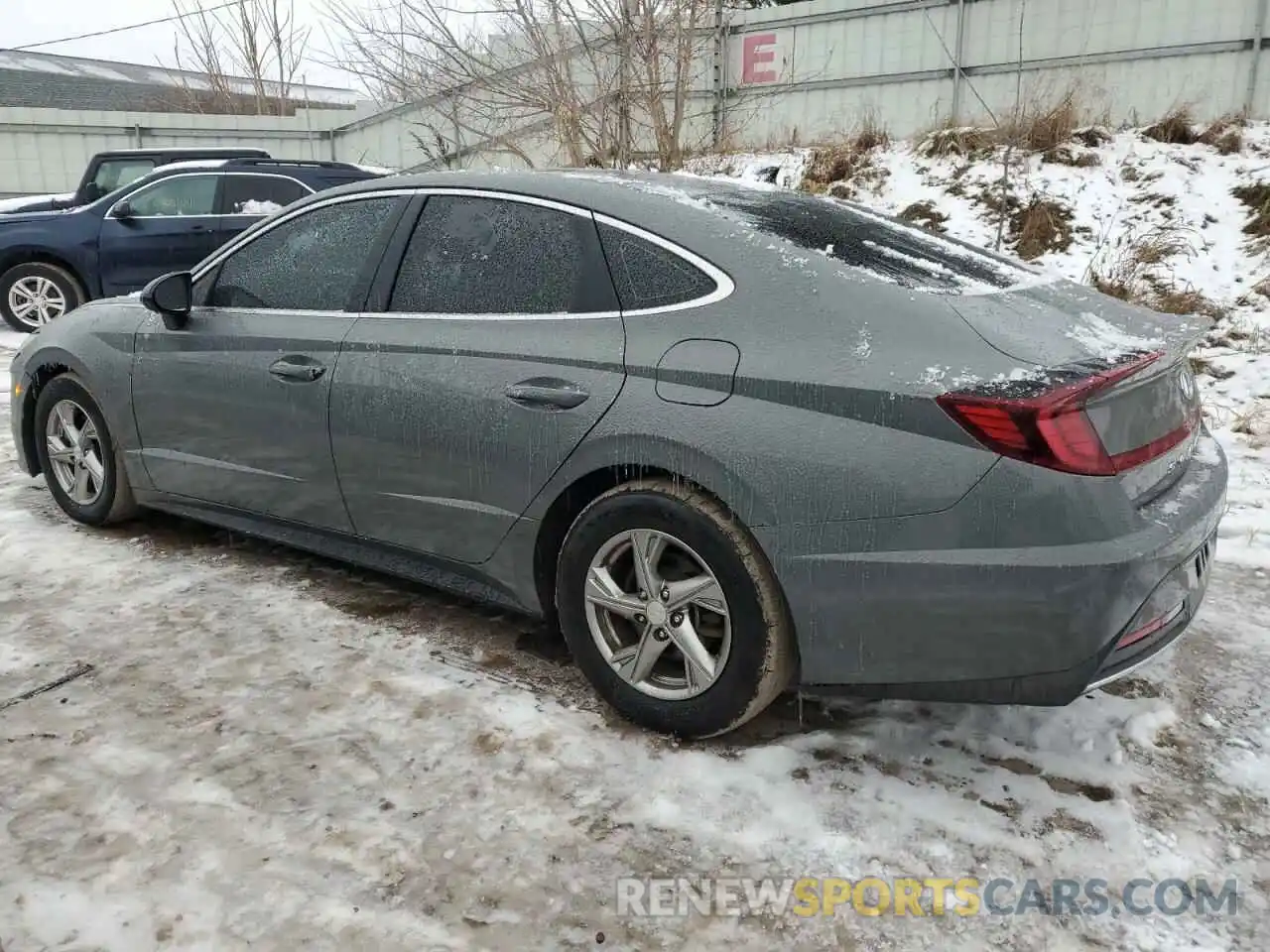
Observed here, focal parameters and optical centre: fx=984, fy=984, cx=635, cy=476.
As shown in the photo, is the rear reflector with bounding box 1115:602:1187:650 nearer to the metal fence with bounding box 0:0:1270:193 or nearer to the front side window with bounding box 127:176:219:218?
the metal fence with bounding box 0:0:1270:193

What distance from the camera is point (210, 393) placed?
3.79 metres

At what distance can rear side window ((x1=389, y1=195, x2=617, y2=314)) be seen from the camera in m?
2.91

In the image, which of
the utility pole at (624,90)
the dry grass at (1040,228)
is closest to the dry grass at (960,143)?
the dry grass at (1040,228)

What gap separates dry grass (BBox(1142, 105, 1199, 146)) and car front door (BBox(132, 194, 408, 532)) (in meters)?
8.78

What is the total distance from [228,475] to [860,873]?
9.13 ft

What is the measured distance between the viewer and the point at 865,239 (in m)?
2.92

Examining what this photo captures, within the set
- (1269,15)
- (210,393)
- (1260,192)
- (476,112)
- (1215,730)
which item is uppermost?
(1269,15)

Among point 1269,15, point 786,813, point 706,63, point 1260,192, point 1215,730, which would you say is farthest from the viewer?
point 706,63

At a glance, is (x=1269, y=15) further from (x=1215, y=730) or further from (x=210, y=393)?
(x=210, y=393)

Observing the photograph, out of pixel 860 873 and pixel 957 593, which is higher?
pixel 957 593

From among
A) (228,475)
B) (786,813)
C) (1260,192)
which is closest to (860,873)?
(786,813)

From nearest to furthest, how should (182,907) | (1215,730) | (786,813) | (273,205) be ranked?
(182,907) < (786,813) < (1215,730) < (273,205)

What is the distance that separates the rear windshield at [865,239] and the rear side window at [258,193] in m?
8.24

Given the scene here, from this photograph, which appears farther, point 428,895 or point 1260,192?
point 1260,192
